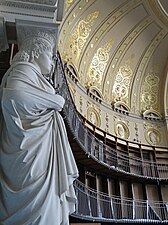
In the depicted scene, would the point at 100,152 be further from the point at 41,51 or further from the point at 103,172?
the point at 41,51

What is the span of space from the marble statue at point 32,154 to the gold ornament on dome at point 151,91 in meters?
13.0

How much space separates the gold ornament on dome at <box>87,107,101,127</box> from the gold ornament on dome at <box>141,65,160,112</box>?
346 cm

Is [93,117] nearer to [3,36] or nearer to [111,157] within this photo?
[111,157]

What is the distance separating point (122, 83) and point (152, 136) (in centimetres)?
324

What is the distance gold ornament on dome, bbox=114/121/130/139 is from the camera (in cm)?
1305

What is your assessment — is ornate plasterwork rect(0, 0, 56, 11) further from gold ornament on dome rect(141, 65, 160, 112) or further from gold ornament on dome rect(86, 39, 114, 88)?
gold ornament on dome rect(141, 65, 160, 112)

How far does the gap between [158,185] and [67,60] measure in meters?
7.35

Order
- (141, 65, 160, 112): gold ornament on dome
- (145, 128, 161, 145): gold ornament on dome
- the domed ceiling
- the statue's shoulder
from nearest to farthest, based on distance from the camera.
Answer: the statue's shoulder < the domed ceiling < (145, 128, 161, 145): gold ornament on dome < (141, 65, 160, 112): gold ornament on dome

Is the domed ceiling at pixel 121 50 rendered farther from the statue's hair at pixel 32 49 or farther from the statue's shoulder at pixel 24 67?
the statue's shoulder at pixel 24 67

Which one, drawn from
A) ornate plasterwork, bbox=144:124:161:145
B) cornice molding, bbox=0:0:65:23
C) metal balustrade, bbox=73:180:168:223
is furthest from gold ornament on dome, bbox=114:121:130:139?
cornice molding, bbox=0:0:65:23

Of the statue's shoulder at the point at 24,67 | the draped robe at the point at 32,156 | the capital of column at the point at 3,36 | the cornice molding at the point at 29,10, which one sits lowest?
the draped robe at the point at 32,156

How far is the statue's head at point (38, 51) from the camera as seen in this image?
7.45 ft

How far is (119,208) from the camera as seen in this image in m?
10.9

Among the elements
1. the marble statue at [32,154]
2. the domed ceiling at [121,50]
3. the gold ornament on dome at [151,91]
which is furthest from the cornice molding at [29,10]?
the gold ornament on dome at [151,91]
